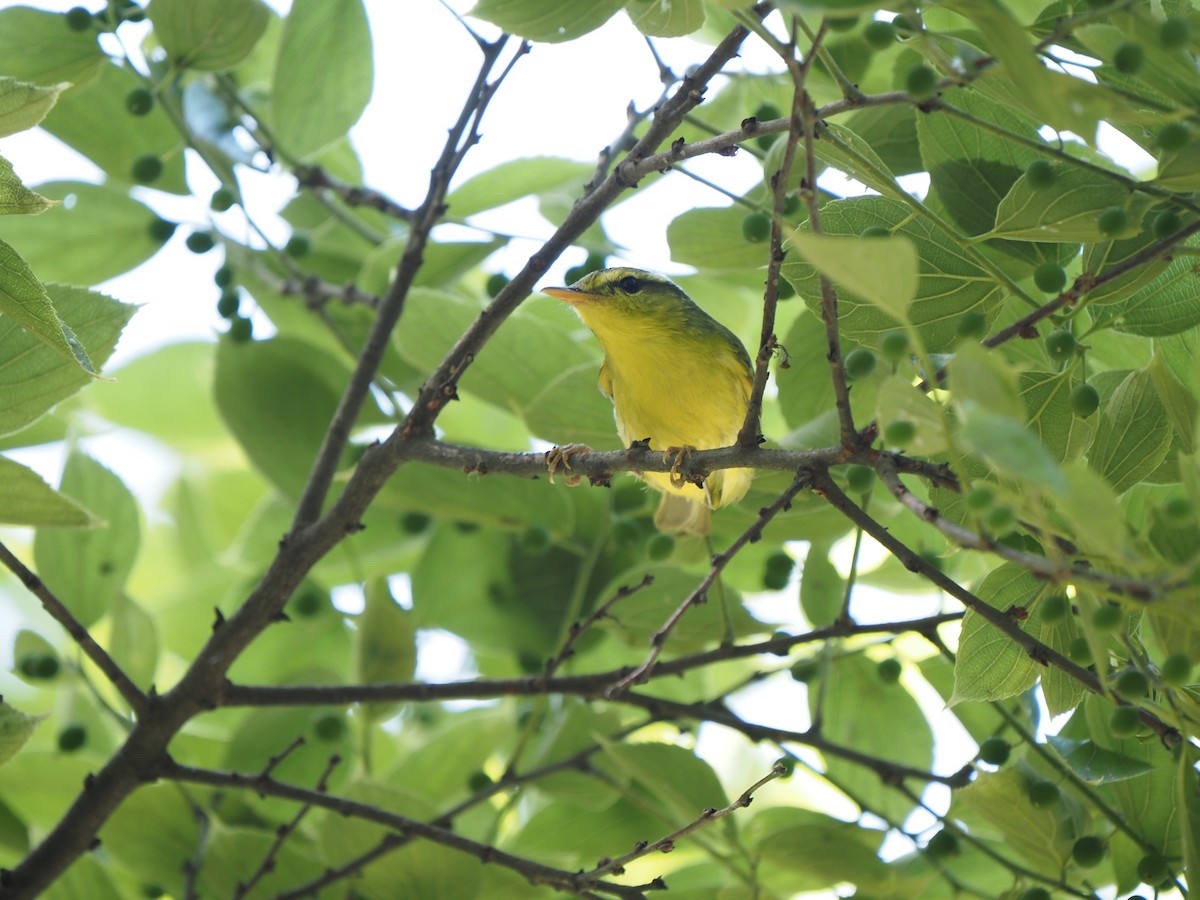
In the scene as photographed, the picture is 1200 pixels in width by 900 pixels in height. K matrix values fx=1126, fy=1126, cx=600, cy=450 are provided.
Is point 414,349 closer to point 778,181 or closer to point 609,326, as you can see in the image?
point 609,326

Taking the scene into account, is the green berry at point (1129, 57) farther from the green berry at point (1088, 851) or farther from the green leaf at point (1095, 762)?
the green berry at point (1088, 851)

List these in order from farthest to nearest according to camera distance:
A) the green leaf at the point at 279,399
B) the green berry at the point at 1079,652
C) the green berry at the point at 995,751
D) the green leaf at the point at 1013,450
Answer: the green leaf at the point at 279,399
the green berry at the point at 995,751
the green berry at the point at 1079,652
the green leaf at the point at 1013,450

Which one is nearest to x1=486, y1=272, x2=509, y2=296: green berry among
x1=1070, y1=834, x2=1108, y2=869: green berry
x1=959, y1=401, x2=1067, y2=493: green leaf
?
x1=1070, y1=834, x2=1108, y2=869: green berry

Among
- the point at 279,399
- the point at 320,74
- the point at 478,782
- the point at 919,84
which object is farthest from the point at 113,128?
the point at 919,84

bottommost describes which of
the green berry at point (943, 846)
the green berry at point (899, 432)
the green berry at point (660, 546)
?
the green berry at point (943, 846)

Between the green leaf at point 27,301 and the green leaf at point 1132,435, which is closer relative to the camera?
the green leaf at point 27,301

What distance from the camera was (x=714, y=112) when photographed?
2.32 meters

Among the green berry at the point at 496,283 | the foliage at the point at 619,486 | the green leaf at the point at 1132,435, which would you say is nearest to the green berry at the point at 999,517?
the foliage at the point at 619,486

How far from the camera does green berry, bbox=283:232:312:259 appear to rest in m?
2.64

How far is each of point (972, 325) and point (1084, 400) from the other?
0.16 meters

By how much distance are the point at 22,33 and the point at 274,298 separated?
2.75 ft

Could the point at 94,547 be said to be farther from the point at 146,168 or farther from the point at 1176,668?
the point at 1176,668

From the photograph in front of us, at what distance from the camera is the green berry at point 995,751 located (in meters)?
1.88

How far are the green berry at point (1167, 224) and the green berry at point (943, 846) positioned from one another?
109 centimetres
